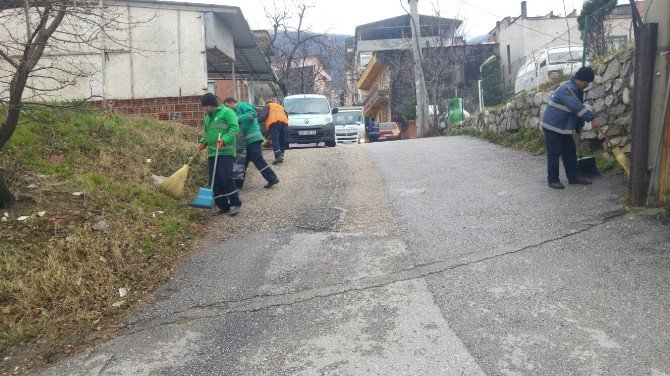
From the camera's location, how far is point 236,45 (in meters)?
20.8

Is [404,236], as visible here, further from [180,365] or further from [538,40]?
[538,40]

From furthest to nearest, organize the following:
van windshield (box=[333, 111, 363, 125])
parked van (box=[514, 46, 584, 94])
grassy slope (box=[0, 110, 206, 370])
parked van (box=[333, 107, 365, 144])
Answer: van windshield (box=[333, 111, 363, 125]) < parked van (box=[333, 107, 365, 144]) < parked van (box=[514, 46, 584, 94]) < grassy slope (box=[0, 110, 206, 370])

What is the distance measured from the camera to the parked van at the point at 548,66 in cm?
1330

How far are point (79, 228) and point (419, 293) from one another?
3640mm

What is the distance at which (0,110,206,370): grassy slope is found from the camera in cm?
511

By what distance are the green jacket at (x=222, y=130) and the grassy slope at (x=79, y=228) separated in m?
0.93

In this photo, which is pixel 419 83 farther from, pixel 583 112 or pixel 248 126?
pixel 583 112

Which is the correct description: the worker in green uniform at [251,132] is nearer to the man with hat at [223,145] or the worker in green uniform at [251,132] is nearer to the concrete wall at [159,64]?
the man with hat at [223,145]

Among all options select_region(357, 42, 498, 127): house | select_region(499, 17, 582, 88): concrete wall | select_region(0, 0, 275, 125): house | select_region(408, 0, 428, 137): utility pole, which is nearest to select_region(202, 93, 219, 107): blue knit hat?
select_region(0, 0, 275, 125): house

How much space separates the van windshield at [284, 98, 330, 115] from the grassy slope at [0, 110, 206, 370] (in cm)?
839

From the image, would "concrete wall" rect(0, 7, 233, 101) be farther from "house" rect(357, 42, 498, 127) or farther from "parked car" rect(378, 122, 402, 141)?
"parked car" rect(378, 122, 402, 141)

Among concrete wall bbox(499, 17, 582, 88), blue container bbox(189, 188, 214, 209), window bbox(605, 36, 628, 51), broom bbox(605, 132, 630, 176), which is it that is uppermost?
concrete wall bbox(499, 17, 582, 88)

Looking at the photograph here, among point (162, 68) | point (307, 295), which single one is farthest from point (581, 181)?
point (162, 68)

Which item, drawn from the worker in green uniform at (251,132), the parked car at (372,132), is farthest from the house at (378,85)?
the worker in green uniform at (251,132)
